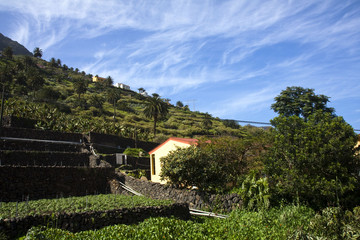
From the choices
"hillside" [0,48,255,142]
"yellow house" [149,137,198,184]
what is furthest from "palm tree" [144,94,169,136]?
"yellow house" [149,137,198,184]

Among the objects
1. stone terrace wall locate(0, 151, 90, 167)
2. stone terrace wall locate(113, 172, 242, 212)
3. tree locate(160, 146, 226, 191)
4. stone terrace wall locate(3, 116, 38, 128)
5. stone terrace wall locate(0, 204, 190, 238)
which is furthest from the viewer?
stone terrace wall locate(3, 116, 38, 128)

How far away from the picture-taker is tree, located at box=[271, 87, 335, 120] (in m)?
34.2

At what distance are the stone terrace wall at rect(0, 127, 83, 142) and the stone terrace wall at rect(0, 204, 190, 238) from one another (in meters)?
26.4

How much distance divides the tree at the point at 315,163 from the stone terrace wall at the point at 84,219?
21.7 ft

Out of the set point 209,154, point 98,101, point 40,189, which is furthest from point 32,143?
point 98,101

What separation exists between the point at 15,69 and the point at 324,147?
294ft

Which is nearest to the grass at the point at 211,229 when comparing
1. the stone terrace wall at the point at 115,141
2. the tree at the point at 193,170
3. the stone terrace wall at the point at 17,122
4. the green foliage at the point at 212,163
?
the tree at the point at 193,170

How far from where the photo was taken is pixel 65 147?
33.9 metres

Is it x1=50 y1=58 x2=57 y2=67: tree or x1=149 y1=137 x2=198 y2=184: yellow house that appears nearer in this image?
x1=149 y1=137 x2=198 y2=184: yellow house

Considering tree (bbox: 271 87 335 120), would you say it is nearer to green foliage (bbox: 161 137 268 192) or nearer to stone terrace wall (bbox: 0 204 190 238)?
green foliage (bbox: 161 137 268 192)

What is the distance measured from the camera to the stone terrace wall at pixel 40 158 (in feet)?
85.4

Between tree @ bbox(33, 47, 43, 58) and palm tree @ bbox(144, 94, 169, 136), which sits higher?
tree @ bbox(33, 47, 43, 58)

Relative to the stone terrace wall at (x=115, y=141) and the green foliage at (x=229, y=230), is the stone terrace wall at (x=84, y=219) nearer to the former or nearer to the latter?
the green foliage at (x=229, y=230)

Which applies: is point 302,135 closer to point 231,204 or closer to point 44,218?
point 231,204
